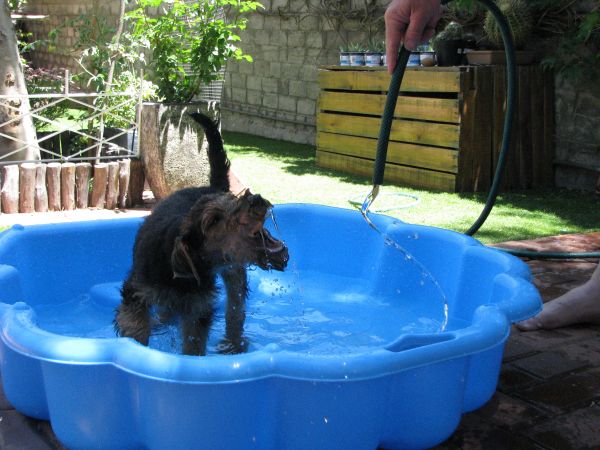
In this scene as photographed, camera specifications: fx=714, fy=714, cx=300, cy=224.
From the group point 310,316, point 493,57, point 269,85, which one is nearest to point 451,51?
point 493,57

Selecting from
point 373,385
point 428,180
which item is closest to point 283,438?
point 373,385

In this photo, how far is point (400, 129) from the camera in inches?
349

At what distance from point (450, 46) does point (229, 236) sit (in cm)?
608

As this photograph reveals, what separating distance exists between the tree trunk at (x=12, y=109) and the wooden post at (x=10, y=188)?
83 centimetres

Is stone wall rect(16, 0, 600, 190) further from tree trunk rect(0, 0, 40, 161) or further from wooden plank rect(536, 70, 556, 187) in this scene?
tree trunk rect(0, 0, 40, 161)

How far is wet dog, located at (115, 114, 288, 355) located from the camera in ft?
9.61

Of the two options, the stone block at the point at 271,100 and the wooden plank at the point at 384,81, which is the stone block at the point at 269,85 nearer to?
the stone block at the point at 271,100

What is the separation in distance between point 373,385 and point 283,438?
0.37m

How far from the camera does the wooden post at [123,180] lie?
23.8 feet

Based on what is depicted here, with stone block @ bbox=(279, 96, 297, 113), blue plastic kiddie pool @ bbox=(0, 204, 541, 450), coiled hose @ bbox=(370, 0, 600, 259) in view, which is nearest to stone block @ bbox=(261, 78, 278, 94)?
stone block @ bbox=(279, 96, 297, 113)

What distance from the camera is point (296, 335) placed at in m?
4.39

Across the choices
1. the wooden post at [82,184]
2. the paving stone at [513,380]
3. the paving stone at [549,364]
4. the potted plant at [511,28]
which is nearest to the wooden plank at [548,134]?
the potted plant at [511,28]

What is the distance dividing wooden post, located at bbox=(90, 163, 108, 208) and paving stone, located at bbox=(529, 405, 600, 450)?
5.33m

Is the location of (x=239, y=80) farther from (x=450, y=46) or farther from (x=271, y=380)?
(x=271, y=380)
